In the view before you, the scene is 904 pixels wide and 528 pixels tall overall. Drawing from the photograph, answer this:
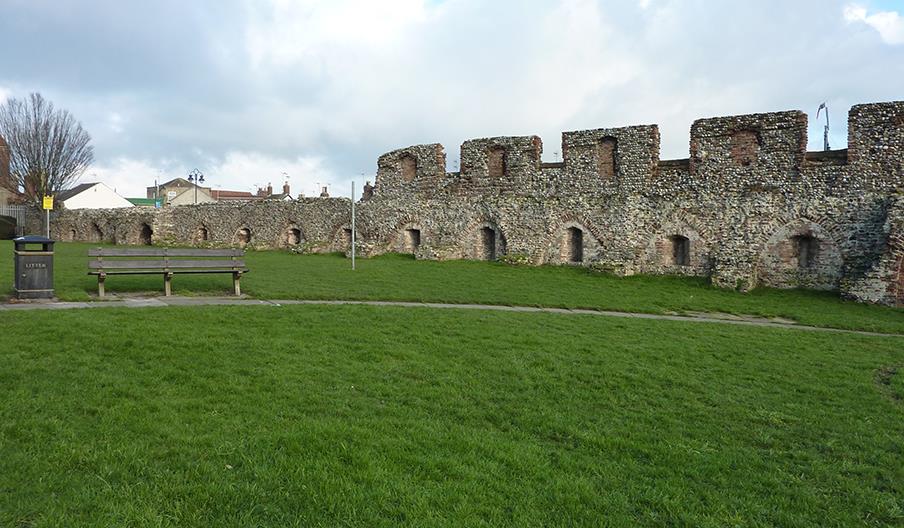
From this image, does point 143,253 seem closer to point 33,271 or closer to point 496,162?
point 33,271

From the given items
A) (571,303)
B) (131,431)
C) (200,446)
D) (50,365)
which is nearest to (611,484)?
(200,446)

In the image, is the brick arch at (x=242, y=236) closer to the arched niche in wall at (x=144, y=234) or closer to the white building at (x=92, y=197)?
the arched niche in wall at (x=144, y=234)

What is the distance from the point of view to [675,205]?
20938mm

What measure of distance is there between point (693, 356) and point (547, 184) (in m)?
15.4

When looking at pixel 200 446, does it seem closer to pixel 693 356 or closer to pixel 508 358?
pixel 508 358

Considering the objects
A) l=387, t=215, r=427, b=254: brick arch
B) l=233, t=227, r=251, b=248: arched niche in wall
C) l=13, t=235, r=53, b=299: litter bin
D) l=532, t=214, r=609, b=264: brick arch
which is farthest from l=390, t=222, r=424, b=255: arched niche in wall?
l=13, t=235, r=53, b=299: litter bin

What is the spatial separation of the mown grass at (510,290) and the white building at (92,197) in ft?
176

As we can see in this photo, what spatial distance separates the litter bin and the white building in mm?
61544

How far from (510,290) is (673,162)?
30.7ft

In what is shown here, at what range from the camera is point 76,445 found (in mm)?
4586

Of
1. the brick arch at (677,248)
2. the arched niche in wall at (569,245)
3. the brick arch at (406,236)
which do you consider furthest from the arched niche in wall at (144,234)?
the brick arch at (677,248)

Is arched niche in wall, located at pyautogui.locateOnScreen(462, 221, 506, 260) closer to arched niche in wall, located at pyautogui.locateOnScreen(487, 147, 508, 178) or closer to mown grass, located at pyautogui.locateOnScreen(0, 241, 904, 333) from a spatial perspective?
arched niche in wall, located at pyautogui.locateOnScreen(487, 147, 508, 178)

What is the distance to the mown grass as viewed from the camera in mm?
13289

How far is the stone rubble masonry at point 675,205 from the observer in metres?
17.9
